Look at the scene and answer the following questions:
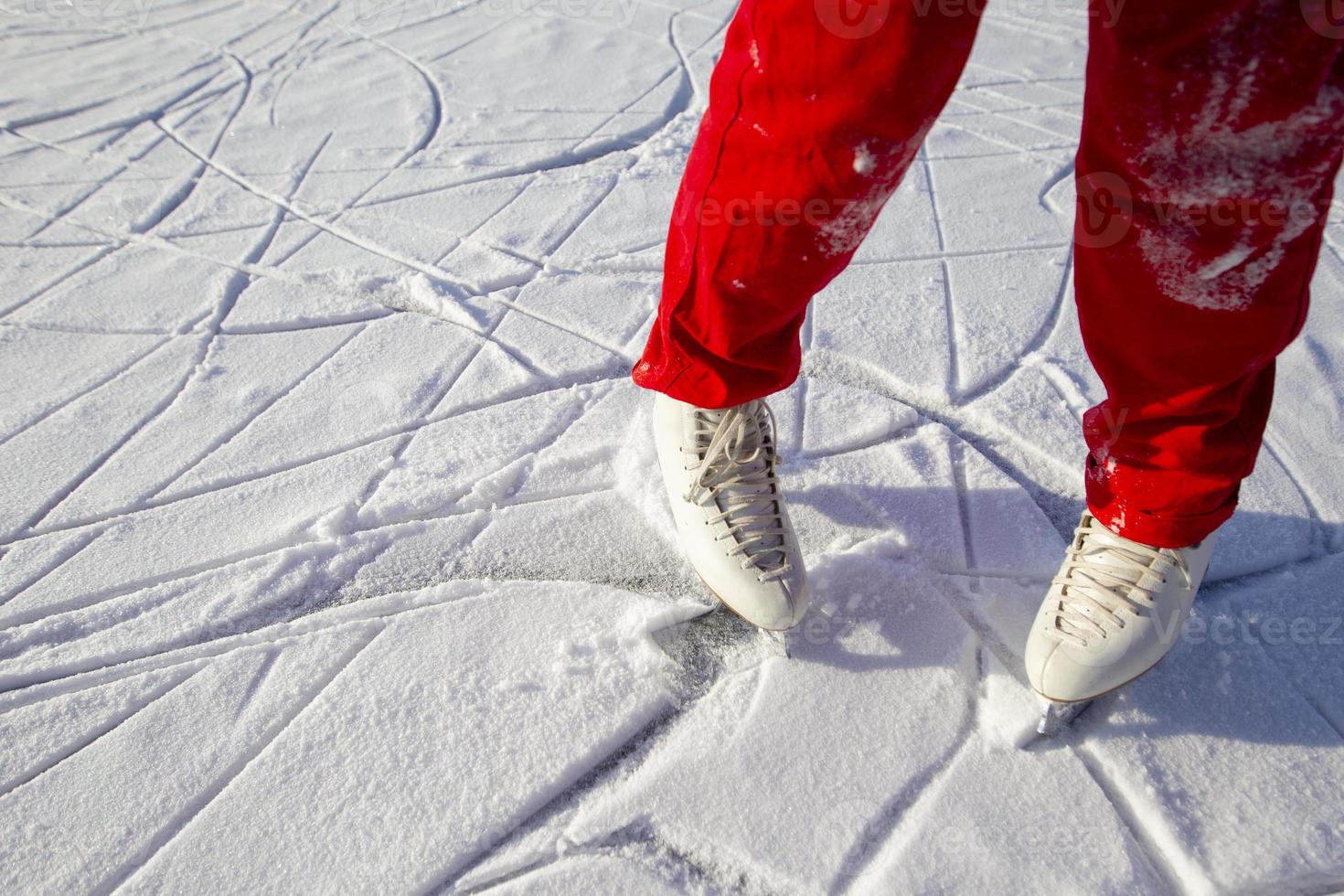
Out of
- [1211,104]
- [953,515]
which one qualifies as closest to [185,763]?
[953,515]

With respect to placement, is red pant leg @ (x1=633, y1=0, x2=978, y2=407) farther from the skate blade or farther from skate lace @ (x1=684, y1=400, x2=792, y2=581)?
the skate blade

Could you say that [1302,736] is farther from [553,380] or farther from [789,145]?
[553,380]

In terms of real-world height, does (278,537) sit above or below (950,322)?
above

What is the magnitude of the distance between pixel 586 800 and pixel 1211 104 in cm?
99

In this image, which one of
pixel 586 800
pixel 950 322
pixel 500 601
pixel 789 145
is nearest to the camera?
pixel 789 145

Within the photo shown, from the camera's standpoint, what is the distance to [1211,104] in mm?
873

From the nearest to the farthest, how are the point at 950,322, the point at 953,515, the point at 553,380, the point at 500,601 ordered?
1. the point at 500,601
2. the point at 953,515
3. the point at 553,380
4. the point at 950,322

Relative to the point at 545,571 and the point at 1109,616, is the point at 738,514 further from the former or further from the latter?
the point at 1109,616

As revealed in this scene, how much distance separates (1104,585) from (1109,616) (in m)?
0.04

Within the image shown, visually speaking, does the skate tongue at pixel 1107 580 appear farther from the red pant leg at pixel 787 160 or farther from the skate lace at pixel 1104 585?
the red pant leg at pixel 787 160

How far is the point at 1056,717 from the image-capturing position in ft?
3.88

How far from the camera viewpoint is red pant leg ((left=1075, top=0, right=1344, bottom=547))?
2.79ft

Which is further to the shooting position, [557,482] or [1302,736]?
[557,482]

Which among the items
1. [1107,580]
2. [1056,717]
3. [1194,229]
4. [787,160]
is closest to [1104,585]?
[1107,580]
